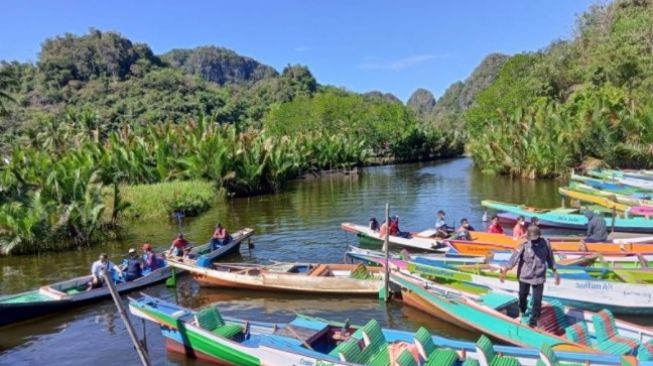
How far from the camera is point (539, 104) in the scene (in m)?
59.8

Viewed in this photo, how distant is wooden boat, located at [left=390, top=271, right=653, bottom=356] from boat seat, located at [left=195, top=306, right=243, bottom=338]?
4.89m

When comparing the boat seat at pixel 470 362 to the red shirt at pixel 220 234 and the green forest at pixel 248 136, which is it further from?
the green forest at pixel 248 136

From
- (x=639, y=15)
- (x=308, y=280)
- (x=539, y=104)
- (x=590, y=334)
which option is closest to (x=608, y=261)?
(x=590, y=334)

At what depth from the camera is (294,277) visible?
56.2ft

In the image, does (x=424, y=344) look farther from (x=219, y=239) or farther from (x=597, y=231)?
(x=219, y=239)

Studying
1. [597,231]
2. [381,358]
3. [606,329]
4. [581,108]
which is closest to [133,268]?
[381,358]

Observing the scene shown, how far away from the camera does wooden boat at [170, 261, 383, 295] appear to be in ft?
54.2

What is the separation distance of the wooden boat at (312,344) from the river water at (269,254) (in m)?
1.03

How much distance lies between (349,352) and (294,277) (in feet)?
23.3

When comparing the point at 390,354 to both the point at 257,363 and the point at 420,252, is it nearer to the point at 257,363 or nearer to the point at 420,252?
the point at 257,363

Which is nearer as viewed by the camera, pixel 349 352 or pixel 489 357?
pixel 489 357

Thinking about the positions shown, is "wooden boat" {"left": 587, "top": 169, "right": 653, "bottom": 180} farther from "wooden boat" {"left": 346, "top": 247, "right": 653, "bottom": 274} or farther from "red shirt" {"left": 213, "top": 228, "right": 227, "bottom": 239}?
"red shirt" {"left": 213, "top": 228, "right": 227, "bottom": 239}

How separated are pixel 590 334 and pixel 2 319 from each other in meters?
14.8

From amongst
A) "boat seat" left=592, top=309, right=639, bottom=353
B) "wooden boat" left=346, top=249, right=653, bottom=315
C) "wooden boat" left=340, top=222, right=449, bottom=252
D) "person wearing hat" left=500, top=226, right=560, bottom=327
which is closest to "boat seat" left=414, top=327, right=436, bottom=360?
"person wearing hat" left=500, top=226, right=560, bottom=327
